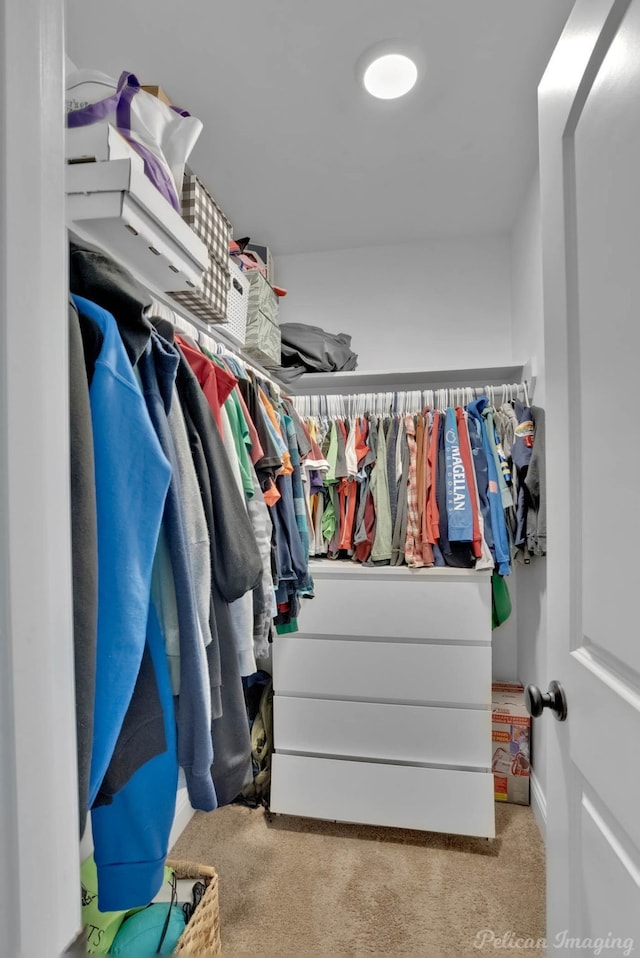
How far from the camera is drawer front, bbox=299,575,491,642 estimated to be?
185cm

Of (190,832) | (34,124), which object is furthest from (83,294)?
(190,832)

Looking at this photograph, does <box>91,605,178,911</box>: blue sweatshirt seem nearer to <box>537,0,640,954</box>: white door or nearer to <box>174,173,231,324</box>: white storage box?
<box>537,0,640,954</box>: white door

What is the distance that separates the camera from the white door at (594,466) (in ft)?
1.86

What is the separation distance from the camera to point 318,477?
1.99 meters

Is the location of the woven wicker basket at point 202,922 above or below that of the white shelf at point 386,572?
below

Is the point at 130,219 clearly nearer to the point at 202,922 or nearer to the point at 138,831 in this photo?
the point at 138,831

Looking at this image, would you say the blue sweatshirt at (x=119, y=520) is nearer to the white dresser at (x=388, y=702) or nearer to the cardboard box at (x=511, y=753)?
the white dresser at (x=388, y=702)

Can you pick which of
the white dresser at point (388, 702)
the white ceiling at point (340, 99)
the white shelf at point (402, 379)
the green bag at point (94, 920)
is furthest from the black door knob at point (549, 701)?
the white ceiling at point (340, 99)

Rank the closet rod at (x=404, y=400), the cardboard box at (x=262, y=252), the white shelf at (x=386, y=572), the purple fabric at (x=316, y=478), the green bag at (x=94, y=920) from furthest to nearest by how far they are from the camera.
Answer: the cardboard box at (x=262, y=252) → the closet rod at (x=404, y=400) → the purple fabric at (x=316, y=478) → the white shelf at (x=386, y=572) → the green bag at (x=94, y=920)

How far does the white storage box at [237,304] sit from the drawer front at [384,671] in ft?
4.09

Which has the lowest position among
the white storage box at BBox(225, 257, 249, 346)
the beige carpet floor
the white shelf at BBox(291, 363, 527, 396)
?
the beige carpet floor

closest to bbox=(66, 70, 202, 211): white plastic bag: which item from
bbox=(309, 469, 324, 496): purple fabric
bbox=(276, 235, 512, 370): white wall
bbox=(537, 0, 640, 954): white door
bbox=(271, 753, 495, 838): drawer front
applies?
bbox=(537, 0, 640, 954): white door

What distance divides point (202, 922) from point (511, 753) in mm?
1367

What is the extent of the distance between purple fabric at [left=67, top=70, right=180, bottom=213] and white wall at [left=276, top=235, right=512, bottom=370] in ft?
5.49
